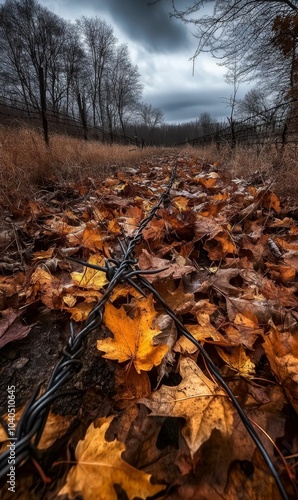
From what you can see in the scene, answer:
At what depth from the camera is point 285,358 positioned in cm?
60

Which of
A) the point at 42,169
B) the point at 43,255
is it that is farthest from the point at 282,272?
the point at 42,169

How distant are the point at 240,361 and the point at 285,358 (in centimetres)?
11

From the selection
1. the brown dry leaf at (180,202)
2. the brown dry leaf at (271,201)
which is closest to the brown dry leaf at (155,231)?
the brown dry leaf at (180,202)

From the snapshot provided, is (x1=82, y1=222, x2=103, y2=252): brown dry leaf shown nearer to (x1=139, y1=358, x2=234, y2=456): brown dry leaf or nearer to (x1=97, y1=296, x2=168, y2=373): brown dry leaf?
(x1=97, y1=296, x2=168, y2=373): brown dry leaf

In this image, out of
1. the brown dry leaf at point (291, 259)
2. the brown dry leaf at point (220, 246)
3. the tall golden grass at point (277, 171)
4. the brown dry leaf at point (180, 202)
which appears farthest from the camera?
the tall golden grass at point (277, 171)

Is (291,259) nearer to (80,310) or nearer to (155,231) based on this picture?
(155,231)

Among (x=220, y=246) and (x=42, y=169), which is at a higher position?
(x=42, y=169)

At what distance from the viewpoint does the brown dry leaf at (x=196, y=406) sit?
1.55ft

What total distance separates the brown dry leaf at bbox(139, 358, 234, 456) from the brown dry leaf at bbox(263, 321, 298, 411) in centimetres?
17

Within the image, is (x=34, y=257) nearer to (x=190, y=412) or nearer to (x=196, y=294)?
(x=196, y=294)

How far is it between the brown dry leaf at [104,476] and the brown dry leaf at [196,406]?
0.10 metres

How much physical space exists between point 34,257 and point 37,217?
644 millimetres

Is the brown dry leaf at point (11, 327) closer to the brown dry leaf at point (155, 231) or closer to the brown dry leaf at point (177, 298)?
the brown dry leaf at point (177, 298)

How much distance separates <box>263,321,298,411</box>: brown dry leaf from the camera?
557 millimetres
